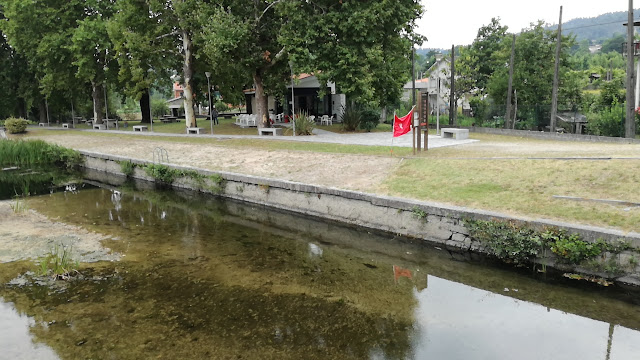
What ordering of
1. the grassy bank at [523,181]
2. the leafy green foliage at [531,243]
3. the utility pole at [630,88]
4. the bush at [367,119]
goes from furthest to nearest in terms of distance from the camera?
the bush at [367,119] < the utility pole at [630,88] < the grassy bank at [523,181] < the leafy green foliage at [531,243]

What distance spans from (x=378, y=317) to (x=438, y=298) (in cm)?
128

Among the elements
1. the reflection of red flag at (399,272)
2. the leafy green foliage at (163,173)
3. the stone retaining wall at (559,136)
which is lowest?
the reflection of red flag at (399,272)

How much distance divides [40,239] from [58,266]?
2.64m

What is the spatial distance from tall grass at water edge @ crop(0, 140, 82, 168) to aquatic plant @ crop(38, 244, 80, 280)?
49.6 feet

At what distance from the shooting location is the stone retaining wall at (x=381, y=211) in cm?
798

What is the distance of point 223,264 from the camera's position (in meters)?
8.82

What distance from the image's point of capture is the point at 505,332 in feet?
20.2

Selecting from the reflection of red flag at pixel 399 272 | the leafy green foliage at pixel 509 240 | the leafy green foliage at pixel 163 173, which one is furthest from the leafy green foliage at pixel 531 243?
the leafy green foliage at pixel 163 173

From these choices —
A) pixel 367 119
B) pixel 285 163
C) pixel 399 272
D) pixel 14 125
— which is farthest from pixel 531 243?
pixel 14 125

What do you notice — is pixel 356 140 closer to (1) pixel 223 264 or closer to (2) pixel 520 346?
(1) pixel 223 264

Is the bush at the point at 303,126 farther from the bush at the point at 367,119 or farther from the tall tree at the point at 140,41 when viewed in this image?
the tall tree at the point at 140,41

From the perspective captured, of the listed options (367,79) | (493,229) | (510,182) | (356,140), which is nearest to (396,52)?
(367,79)

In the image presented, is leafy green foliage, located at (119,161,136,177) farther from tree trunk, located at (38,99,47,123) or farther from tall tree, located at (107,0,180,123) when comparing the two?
tree trunk, located at (38,99,47,123)

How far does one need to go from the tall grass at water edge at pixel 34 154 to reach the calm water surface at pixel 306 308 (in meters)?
14.4
